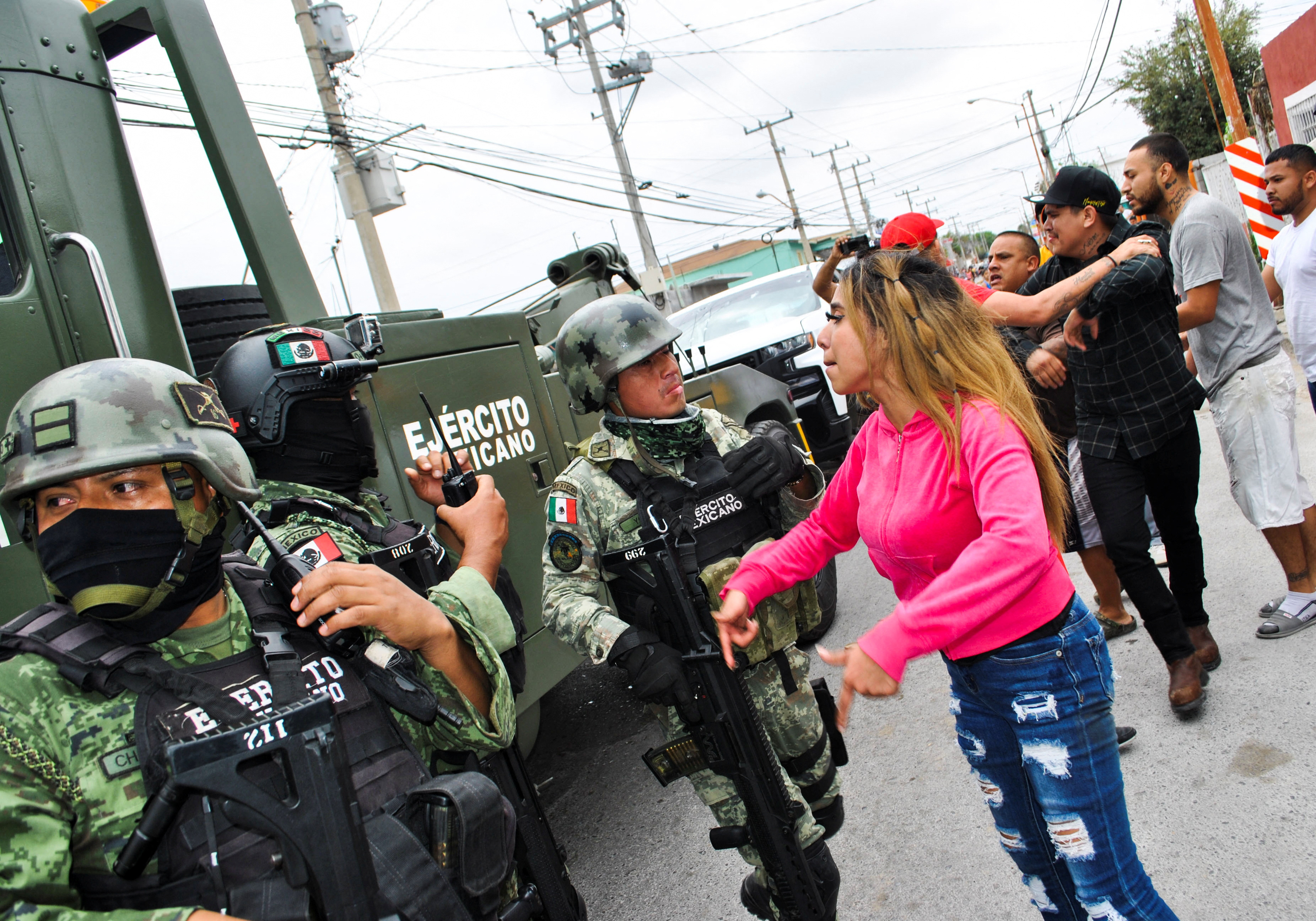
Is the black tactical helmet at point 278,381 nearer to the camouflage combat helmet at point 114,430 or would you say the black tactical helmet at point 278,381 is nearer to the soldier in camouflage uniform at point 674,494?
the camouflage combat helmet at point 114,430

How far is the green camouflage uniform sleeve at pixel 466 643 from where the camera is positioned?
1726mm

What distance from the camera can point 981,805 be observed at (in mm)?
3027

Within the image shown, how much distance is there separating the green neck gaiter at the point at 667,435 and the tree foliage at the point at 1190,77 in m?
25.5

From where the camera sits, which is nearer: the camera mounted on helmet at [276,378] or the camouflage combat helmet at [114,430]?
the camouflage combat helmet at [114,430]

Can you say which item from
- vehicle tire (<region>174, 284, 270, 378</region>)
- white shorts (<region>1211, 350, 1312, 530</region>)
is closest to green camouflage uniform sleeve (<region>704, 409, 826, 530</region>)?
vehicle tire (<region>174, 284, 270, 378</region>)

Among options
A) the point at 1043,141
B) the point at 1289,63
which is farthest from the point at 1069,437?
the point at 1043,141

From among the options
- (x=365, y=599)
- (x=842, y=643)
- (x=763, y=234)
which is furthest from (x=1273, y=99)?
(x=763, y=234)

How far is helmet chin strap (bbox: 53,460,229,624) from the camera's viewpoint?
1.34 meters

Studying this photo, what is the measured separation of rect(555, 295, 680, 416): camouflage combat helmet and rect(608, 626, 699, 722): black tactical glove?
2.60 feet

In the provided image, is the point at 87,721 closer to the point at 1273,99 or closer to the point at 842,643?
the point at 842,643

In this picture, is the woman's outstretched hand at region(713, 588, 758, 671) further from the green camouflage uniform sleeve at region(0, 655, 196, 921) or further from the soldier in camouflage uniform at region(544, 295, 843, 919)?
the green camouflage uniform sleeve at region(0, 655, 196, 921)

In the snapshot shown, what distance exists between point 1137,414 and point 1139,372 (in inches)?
6.0

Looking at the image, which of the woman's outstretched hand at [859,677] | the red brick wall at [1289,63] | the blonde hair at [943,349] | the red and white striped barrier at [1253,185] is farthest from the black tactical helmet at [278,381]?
the red brick wall at [1289,63]

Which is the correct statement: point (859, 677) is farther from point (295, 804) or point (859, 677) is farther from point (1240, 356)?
point (1240, 356)
